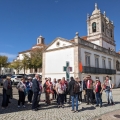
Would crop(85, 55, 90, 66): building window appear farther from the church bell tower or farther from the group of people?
the group of people

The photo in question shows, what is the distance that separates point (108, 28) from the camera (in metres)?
36.6

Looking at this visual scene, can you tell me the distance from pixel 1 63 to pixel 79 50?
92.5 ft

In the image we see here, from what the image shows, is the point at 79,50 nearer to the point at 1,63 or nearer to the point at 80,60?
the point at 80,60

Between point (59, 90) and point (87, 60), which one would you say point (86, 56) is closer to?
point (87, 60)

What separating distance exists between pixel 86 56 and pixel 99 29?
10843mm

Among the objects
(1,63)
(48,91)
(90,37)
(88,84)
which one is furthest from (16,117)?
(1,63)

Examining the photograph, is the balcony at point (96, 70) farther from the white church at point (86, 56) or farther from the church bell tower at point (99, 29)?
the church bell tower at point (99, 29)

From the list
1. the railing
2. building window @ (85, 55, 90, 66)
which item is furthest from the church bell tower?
building window @ (85, 55, 90, 66)

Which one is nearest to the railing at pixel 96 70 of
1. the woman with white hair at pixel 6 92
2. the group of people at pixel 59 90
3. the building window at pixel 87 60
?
the building window at pixel 87 60

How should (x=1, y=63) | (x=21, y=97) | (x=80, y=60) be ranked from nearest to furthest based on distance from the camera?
(x=21, y=97) → (x=80, y=60) → (x=1, y=63)

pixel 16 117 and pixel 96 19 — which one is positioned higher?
pixel 96 19

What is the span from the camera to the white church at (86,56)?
23.3 m

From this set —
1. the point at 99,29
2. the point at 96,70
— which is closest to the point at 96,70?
the point at 96,70

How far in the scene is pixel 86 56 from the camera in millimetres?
24531
